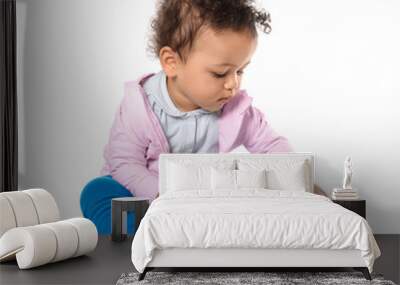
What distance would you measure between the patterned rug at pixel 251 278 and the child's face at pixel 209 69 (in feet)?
7.72

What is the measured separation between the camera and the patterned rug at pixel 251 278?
4953 millimetres

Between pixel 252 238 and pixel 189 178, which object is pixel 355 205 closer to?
pixel 189 178

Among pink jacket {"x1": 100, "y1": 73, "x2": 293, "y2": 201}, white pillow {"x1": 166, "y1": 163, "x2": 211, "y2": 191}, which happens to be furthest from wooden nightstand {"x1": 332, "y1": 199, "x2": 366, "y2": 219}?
white pillow {"x1": 166, "y1": 163, "x2": 211, "y2": 191}

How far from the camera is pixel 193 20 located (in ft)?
23.0

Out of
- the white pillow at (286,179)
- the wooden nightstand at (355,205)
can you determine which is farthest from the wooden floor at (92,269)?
the white pillow at (286,179)

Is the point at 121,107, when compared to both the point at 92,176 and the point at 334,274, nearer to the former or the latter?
the point at 92,176

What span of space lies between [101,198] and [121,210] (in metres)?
0.67

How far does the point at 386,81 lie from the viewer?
7.39 m

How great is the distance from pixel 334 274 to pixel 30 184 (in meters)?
3.53

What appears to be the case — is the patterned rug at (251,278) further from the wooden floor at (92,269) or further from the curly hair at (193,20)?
the curly hair at (193,20)

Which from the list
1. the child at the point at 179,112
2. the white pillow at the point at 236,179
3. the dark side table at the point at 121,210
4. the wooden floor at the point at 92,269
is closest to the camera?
the wooden floor at the point at 92,269

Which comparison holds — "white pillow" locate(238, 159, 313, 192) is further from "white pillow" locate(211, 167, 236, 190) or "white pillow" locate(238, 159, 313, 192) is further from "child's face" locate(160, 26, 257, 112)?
"child's face" locate(160, 26, 257, 112)

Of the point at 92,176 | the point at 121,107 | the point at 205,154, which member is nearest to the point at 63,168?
the point at 92,176

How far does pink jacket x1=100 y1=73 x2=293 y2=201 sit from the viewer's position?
7.28 m
